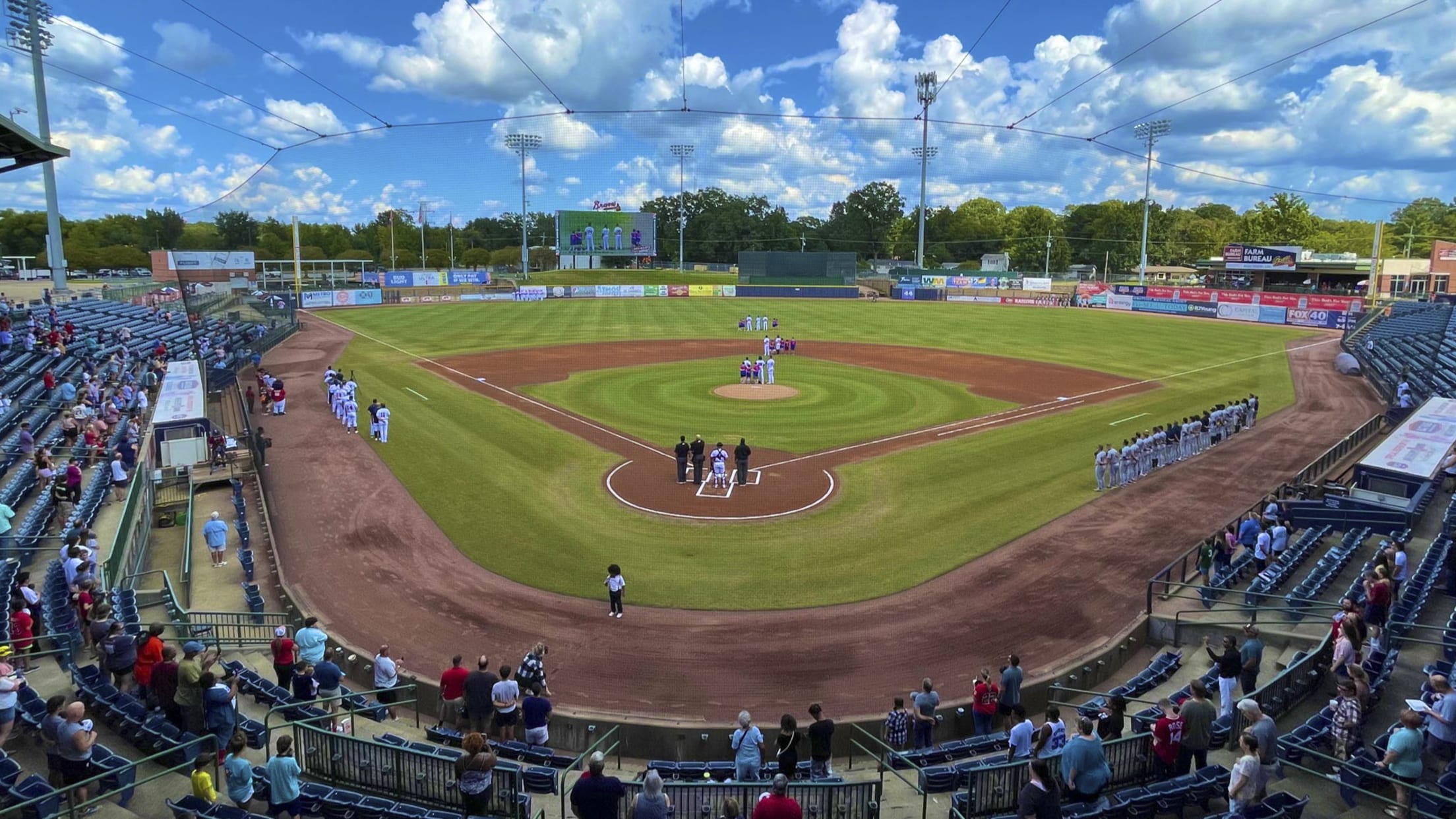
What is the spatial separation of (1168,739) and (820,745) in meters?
3.69

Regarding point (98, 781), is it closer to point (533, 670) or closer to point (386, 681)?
point (386, 681)

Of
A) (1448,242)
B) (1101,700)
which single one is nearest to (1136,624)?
(1101,700)

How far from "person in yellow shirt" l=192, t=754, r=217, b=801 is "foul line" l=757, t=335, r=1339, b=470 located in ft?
56.1

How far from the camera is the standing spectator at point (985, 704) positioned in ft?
36.1

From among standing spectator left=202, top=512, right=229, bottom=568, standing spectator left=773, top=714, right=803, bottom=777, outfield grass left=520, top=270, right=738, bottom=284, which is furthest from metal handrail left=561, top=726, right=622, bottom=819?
outfield grass left=520, top=270, right=738, bottom=284

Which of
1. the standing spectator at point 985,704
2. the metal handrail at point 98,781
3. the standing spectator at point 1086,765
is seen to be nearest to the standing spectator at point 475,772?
the metal handrail at point 98,781

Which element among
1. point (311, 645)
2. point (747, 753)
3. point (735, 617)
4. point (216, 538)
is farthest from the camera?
point (216, 538)

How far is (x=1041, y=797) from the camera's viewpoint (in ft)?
25.0

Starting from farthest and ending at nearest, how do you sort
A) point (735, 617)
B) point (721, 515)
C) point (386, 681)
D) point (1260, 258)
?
point (1260, 258) < point (721, 515) < point (735, 617) < point (386, 681)

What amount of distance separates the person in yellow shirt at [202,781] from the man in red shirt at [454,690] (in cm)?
302

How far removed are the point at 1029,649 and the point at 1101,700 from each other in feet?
6.61

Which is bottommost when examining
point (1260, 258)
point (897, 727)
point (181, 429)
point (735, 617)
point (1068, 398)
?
point (735, 617)

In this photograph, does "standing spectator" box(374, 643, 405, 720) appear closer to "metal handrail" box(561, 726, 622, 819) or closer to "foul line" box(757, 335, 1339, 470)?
"metal handrail" box(561, 726, 622, 819)

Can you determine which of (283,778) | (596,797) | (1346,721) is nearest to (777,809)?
(596,797)
